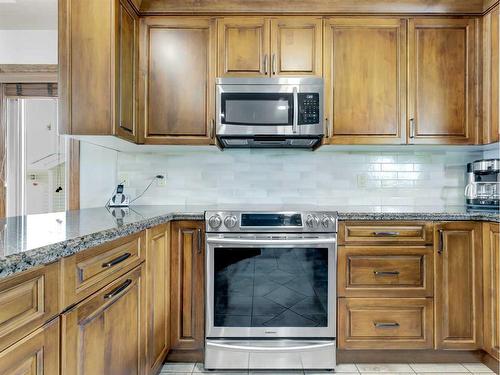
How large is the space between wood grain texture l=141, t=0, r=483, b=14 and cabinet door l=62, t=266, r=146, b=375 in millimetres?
1767

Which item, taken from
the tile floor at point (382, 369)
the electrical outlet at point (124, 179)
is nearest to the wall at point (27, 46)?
the electrical outlet at point (124, 179)

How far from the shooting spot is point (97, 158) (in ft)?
8.42

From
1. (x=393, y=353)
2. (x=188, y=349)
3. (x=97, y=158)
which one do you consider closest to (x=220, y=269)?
(x=188, y=349)

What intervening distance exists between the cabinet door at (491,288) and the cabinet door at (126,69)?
223cm

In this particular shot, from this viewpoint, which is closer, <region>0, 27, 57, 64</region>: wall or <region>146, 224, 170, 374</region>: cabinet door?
<region>146, 224, 170, 374</region>: cabinet door

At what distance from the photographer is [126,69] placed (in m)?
2.00

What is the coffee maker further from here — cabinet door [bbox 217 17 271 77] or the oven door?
cabinet door [bbox 217 17 271 77]

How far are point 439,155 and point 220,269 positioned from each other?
1.94 metres

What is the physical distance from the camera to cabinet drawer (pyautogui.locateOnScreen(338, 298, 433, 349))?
1.94 m

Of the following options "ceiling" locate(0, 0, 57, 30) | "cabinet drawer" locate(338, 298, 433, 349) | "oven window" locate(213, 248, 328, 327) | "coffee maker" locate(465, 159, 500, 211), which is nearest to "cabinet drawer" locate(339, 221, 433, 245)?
"oven window" locate(213, 248, 328, 327)

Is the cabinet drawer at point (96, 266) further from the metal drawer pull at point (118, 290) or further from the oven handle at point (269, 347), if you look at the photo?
the oven handle at point (269, 347)

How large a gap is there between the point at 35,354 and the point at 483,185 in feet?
8.79

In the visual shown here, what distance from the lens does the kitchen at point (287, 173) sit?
5.97 feet

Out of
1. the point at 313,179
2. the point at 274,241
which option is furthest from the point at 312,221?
the point at 313,179
